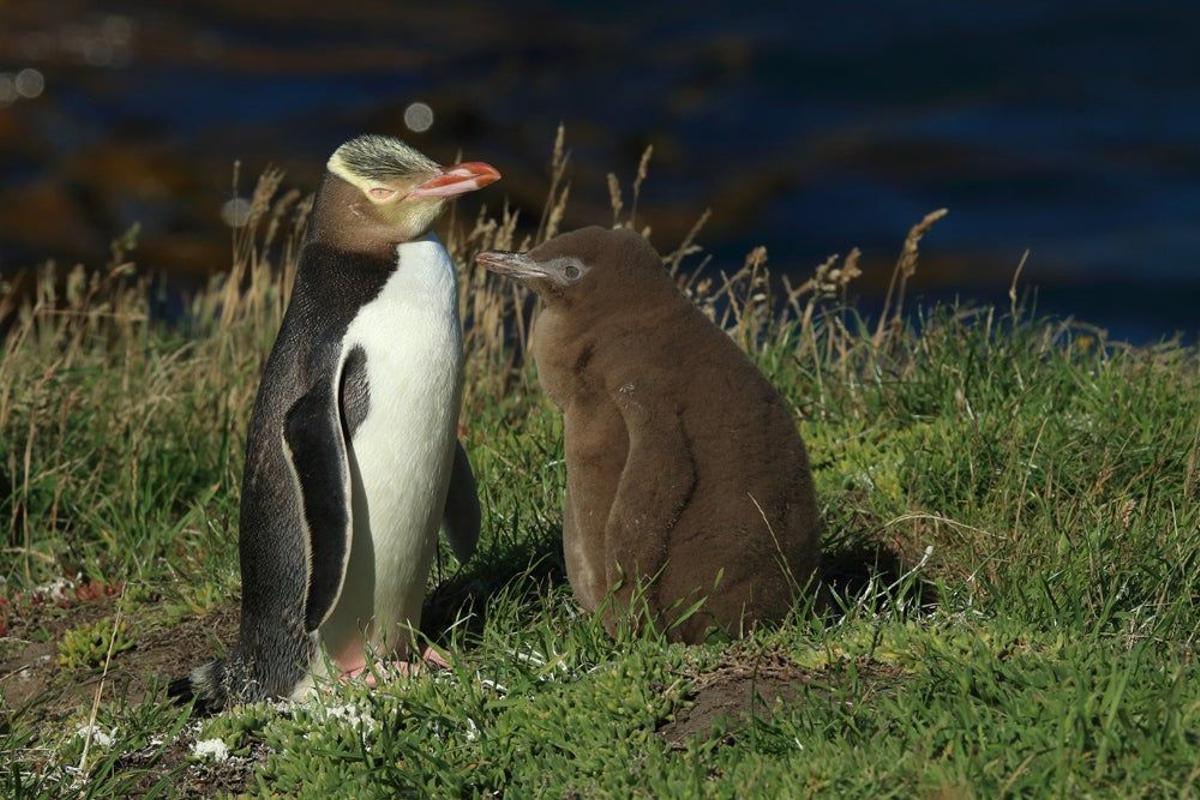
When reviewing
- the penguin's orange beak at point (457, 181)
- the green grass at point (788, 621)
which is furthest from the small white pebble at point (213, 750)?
the penguin's orange beak at point (457, 181)

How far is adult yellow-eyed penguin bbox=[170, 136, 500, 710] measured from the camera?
4.67 metres

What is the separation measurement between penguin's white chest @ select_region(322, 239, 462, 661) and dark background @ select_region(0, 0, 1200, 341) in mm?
8828

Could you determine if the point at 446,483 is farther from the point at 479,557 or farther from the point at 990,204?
the point at 990,204

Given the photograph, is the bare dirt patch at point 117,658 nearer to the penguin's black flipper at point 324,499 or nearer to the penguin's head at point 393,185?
the penguin's black flipper at point 324,499

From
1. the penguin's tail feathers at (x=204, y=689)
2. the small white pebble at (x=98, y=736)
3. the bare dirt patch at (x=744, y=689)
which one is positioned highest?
the bare dirt patch at (x=744, y=689)

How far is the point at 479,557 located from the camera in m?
5.38

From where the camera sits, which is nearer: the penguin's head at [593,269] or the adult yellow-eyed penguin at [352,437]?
the penguin's head at [593,269]

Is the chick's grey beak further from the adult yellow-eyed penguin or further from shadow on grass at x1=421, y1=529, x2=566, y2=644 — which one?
shadow on grass at x1=421, y1=529, x2=566, y2=644

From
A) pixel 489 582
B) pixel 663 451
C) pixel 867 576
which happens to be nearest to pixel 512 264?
pixel 663 451

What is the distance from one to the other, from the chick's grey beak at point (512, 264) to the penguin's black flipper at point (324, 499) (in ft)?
1.76

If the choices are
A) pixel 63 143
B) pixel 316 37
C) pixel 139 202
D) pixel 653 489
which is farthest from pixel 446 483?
pixel 316 37

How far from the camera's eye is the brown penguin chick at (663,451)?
425 cm

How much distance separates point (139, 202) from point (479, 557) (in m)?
9.51

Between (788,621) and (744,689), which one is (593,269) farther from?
(744,689)
